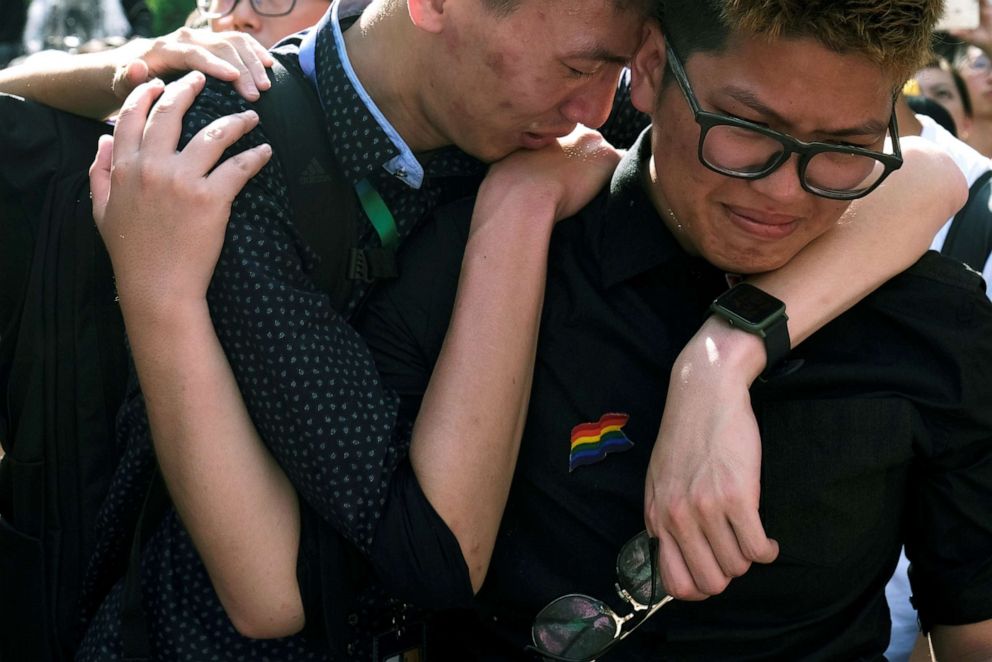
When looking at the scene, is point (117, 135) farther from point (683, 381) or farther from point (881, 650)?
point (881, 650)

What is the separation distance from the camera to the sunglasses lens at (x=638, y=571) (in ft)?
6.98

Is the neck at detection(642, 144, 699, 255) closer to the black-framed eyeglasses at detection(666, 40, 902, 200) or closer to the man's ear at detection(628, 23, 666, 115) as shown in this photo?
the man's ear at detection(628, 23, 666, 115)

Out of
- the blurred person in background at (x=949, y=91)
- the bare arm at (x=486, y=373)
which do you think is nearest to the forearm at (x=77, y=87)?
the bare arm at (x=486, y=373)

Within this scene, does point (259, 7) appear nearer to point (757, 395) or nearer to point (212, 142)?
point (212, 142)

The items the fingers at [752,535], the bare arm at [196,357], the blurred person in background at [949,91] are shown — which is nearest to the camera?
the fingers at [752,535]

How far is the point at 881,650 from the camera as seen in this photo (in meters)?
2.36

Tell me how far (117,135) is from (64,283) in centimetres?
40

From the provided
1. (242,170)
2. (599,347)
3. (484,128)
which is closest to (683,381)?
(599,347)

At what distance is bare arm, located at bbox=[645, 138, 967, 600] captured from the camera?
6.35 feet

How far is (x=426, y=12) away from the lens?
7.68 feet

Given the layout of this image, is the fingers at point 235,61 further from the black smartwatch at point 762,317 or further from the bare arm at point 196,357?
the black smartwatch at point 762,317

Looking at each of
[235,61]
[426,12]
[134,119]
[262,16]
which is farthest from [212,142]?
[262,16]

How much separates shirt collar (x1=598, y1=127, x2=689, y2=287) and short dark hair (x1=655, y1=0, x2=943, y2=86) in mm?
366

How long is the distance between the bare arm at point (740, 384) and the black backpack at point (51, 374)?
900 mm
